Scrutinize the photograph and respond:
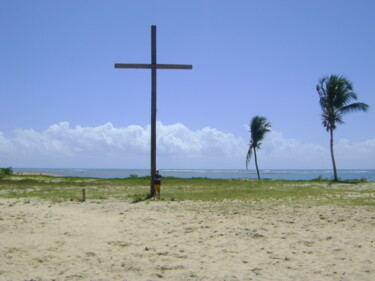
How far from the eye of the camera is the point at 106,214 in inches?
471

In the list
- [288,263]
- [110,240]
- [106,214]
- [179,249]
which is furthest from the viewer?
[106,214]

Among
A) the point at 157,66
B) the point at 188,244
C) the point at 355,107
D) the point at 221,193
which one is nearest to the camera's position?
the point at 188,244

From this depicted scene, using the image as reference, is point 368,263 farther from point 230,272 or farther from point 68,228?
point 68,228

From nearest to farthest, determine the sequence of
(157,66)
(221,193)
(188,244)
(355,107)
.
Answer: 1. (188,244)
2. (157,66)
3. (221,193)
4. (355,107)

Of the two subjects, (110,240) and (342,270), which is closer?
(342,270)

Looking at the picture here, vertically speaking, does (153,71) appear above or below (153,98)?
above

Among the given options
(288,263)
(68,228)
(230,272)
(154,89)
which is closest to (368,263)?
(288,263)

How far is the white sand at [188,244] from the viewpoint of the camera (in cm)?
627

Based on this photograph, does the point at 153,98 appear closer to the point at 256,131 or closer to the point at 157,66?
the point at 157,66

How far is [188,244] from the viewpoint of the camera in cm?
799

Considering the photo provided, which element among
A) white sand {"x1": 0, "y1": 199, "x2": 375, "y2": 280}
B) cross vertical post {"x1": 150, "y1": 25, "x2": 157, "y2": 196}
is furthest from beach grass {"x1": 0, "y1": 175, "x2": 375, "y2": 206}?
white sand {"x1": 0, "y1": 199, "x2": 375, "y2": 280}

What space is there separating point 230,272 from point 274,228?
139 inches

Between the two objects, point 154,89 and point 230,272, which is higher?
point 154,89

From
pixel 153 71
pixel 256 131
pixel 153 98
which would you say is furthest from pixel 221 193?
pixel 256 131
